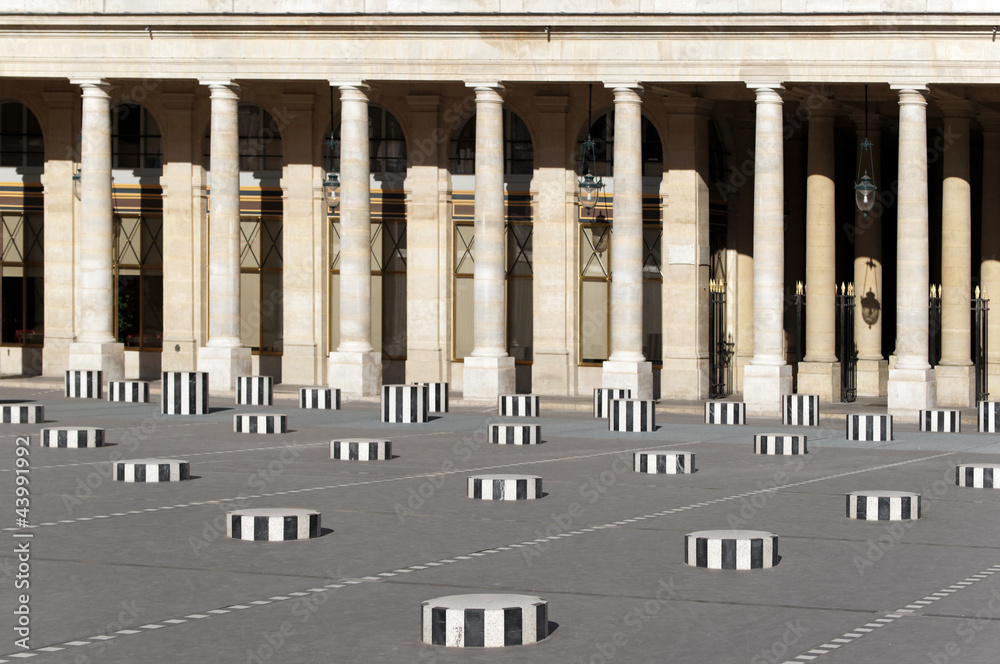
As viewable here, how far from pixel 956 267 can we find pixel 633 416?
1218 centimetres

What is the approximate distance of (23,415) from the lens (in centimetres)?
3031

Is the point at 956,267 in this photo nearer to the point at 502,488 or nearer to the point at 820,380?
the point at 820,380

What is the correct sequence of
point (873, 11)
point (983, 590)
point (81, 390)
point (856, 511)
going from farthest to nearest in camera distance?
point (81, 390)
point (873, 11)
point (856, 511)
point (983, 590)

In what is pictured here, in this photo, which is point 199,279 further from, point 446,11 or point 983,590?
point 983,590

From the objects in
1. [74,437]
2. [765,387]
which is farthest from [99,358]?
[765,387]

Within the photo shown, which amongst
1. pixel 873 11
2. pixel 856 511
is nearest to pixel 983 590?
pixel 856 511

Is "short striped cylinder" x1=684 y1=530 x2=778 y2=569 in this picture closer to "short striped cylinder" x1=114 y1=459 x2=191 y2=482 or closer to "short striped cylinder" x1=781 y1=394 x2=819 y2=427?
"short striped cylinder" x1=114 y1=459 x2=191 y2=482

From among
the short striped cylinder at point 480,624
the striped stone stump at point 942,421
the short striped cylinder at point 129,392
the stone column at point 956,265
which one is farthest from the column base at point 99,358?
the short striped cylinder at point 480,624

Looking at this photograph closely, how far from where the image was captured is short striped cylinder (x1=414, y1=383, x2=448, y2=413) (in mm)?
34438

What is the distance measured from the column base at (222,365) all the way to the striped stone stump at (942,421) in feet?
50.7

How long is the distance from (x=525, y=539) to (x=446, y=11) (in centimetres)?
2250

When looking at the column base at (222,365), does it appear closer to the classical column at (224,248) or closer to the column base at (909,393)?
the classical column at (224,248)

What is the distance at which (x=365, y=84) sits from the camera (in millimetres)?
37750

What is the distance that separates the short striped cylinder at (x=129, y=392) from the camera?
120 ft
